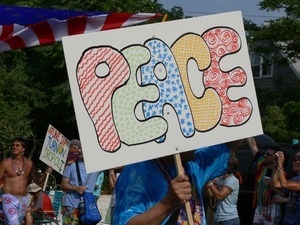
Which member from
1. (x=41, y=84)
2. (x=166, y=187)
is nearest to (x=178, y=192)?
(x=166, y=187)

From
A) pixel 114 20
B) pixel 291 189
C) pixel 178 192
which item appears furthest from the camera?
pixel 114 20

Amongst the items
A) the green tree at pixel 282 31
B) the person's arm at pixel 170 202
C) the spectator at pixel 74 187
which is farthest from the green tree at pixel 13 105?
the person's arm at pixel 170 202

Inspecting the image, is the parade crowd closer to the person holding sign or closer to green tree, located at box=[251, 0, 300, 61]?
the person holding sign

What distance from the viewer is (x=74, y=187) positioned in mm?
11445

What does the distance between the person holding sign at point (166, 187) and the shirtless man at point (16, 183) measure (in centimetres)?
833

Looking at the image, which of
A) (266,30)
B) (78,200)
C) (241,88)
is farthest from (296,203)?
(266,30)

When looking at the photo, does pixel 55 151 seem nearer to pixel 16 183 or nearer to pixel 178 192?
pixel 16 183

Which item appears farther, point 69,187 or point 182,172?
point 69,187

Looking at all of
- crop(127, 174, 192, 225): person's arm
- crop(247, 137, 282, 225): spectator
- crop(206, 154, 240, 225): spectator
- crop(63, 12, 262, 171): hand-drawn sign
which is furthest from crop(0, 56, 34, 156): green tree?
crop(127, 174, 192, 225): person's arm

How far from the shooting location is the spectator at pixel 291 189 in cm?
845

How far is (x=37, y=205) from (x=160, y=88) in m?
10.2

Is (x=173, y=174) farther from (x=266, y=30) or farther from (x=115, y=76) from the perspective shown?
(x=266, y=30)

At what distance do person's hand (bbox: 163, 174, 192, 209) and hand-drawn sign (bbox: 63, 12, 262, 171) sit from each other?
0.70 ft

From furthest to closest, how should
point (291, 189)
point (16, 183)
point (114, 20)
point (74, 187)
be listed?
point (16, 183) < point (74, 187) < point (114, 20) < point (291, 189)
